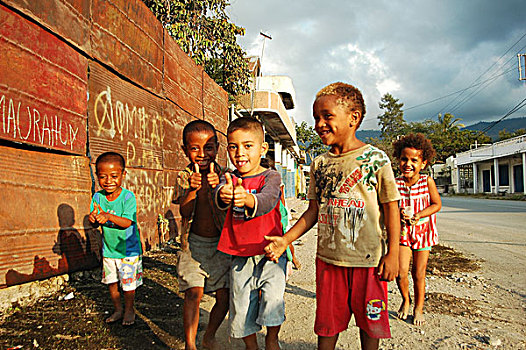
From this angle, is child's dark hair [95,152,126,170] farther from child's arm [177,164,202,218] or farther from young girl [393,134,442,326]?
young girl [393,134,442,326]

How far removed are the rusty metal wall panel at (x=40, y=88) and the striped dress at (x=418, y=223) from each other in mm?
3437

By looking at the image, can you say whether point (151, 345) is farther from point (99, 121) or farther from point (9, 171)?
point (99, 121)

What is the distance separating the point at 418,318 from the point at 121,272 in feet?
8.78

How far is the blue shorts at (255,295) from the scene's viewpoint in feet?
7.14

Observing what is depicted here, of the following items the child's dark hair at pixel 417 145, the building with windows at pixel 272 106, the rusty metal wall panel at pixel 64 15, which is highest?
the building with windows at pixel 272 106

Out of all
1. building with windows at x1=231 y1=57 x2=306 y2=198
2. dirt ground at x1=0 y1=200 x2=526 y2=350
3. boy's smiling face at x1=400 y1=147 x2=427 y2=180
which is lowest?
dirt ground at x1=0 y1=200 x2=526 y2=350

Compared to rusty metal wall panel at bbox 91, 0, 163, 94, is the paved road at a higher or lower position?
lower

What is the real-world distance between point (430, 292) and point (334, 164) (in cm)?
270

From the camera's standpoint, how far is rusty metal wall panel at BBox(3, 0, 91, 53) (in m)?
3.03

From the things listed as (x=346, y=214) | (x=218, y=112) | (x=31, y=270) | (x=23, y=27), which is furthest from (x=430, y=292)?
(x=218, y=112)

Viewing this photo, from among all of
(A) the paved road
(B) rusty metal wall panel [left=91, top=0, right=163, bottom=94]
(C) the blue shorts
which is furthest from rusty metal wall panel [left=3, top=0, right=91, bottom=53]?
(A) the paved road

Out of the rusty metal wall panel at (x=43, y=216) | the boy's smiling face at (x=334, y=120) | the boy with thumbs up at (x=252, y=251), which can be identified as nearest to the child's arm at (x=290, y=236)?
the boy with thumbs up at (x=252, y=251)

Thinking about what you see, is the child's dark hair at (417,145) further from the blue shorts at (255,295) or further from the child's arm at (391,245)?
the blue shorts at (255,295)

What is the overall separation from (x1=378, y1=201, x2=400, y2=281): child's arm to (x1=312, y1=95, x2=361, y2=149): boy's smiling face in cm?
48
